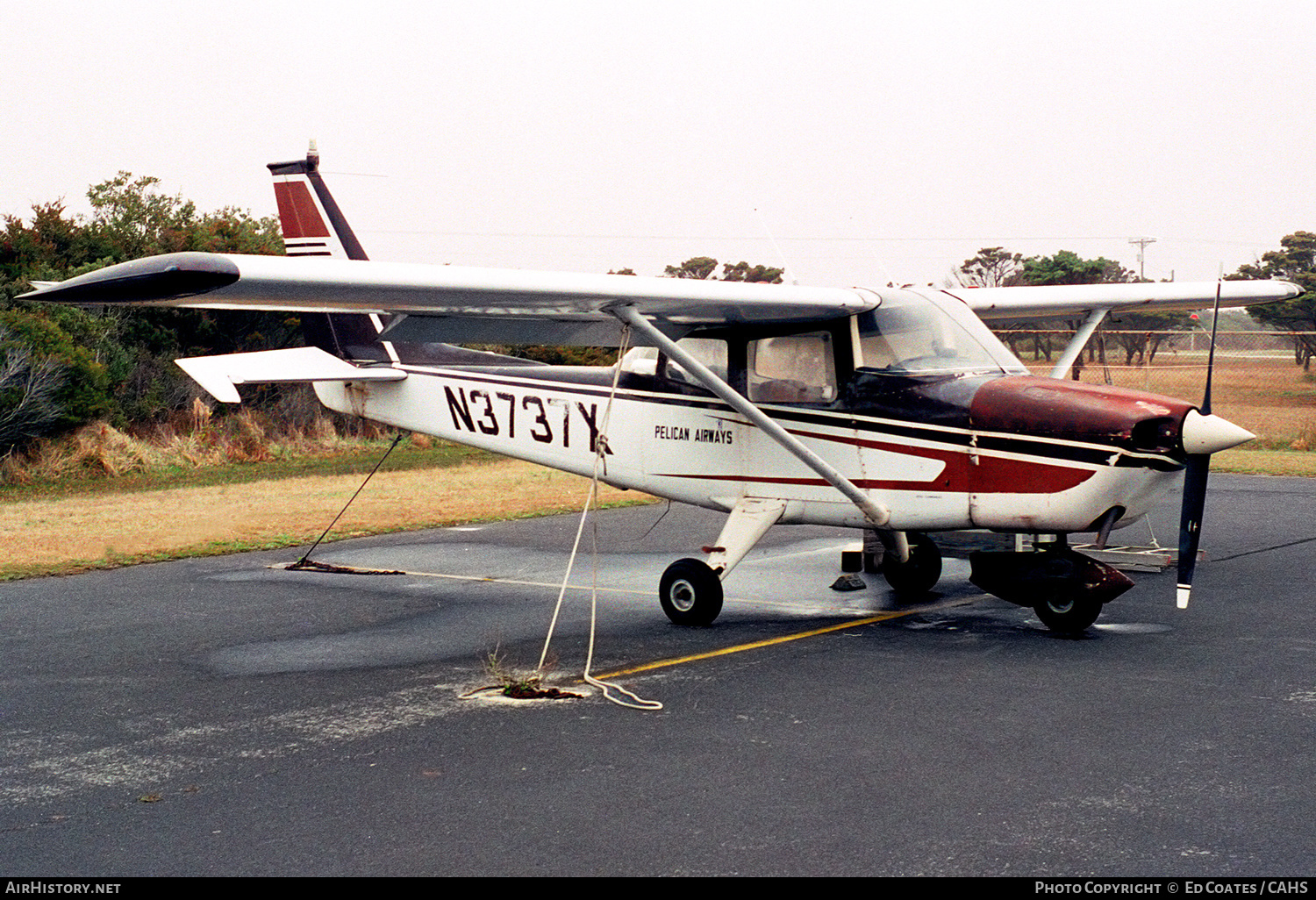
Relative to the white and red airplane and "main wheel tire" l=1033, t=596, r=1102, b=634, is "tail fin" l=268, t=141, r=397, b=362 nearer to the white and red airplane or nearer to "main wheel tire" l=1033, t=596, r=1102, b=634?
the white and red airplane

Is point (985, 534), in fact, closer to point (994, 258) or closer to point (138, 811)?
point (138, 811)

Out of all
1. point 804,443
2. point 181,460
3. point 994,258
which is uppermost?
point 994,258

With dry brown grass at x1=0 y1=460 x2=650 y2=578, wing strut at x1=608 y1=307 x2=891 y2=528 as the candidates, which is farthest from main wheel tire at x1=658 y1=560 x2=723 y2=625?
dry brown grass at x1=0 y1=460 x2=650 y2=578

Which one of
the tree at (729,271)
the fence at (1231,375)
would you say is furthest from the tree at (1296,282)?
the tree at (729,271)

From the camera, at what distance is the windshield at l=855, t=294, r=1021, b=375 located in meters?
9.17

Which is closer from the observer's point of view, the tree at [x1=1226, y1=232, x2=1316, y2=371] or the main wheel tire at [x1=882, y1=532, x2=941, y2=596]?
the main wheel tire at [x1=882, y1=532, x2=941, y2=596]

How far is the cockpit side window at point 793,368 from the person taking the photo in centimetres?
952

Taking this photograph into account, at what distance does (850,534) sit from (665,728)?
8501mm

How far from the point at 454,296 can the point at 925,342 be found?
11.3 ft

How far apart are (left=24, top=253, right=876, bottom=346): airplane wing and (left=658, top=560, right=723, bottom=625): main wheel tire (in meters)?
1.91

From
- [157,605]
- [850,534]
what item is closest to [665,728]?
[157,605]

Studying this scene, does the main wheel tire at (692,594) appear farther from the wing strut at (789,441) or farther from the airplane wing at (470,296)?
the airplane wing at (470,296)

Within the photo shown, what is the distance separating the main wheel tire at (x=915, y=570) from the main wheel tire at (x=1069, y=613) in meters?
1.86
